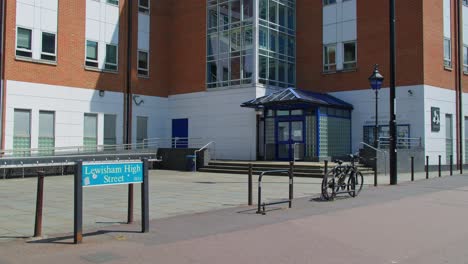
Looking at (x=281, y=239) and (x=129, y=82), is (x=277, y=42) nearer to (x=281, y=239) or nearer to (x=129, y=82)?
(x=129, y=82)

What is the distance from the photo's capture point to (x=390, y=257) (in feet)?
23.1

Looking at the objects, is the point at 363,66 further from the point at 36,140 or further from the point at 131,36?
the point at 36,140

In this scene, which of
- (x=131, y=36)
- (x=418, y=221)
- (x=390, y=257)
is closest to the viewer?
(x=390, y=257)

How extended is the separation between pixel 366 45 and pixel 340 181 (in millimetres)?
16904

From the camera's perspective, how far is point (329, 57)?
1189 inches

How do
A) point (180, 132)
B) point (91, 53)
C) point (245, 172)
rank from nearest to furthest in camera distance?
point (245, 172) → point (91, 53) → point (180, 132)

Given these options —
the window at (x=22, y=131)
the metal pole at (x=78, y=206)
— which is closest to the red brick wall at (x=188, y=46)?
the window at (x=22, y=131)

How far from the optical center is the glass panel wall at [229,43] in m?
29.7

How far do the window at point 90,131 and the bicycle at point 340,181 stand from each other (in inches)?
717

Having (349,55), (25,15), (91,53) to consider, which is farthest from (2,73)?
(349,55)

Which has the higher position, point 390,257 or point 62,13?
point 62,13

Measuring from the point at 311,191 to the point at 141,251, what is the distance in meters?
9.36

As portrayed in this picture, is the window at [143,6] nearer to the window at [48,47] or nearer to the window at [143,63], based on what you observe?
the window at [143,63]

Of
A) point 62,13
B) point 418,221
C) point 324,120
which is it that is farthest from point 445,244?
point 62,13
